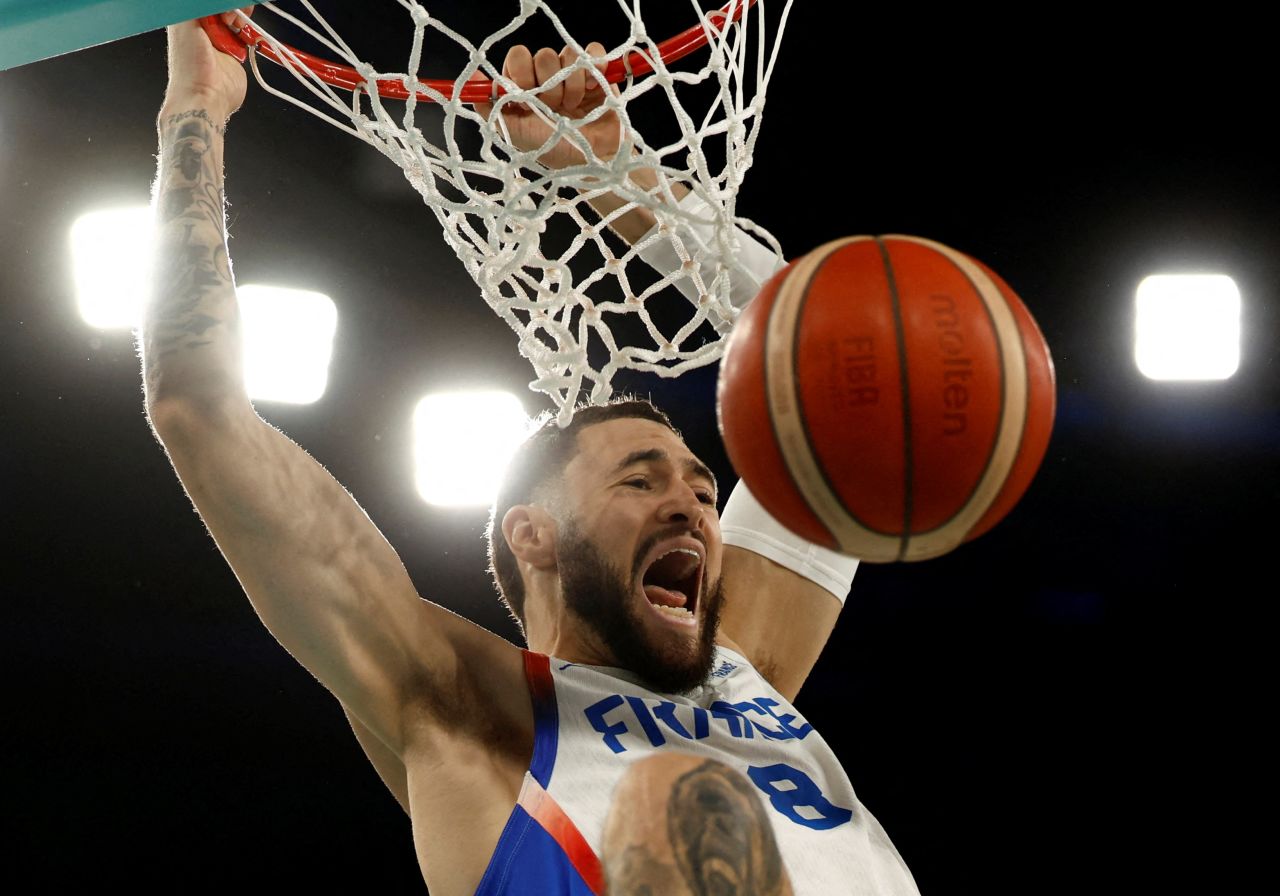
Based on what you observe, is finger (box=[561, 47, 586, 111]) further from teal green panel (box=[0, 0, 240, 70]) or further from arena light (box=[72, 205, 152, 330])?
arena light (box=[72, 205, 152, 330])

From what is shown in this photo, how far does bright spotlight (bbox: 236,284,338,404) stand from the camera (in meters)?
3.25

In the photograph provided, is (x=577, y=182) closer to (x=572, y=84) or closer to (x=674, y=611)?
(x=572, y=84)

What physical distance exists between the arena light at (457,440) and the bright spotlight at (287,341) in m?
0.30

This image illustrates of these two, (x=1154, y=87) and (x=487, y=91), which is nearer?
(x=487, y=91)

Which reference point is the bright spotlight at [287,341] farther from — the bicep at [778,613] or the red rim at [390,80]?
the bicep at [778,613]

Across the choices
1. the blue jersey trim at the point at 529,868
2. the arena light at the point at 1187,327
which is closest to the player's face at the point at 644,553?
the blue jersey trim at the point at 529,868

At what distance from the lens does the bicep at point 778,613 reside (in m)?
2.29

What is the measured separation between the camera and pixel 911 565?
142 inches

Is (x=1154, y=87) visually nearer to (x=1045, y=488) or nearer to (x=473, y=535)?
(x=1045, y=488)

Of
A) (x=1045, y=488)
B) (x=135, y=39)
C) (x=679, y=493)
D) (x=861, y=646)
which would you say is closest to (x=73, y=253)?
(x=135, y=39)

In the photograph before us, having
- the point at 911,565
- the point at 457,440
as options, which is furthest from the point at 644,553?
the point at 911,565

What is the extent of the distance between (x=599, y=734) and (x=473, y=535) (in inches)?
72.1

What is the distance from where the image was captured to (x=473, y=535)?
3.54 meters

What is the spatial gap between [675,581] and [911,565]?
5.45ft
